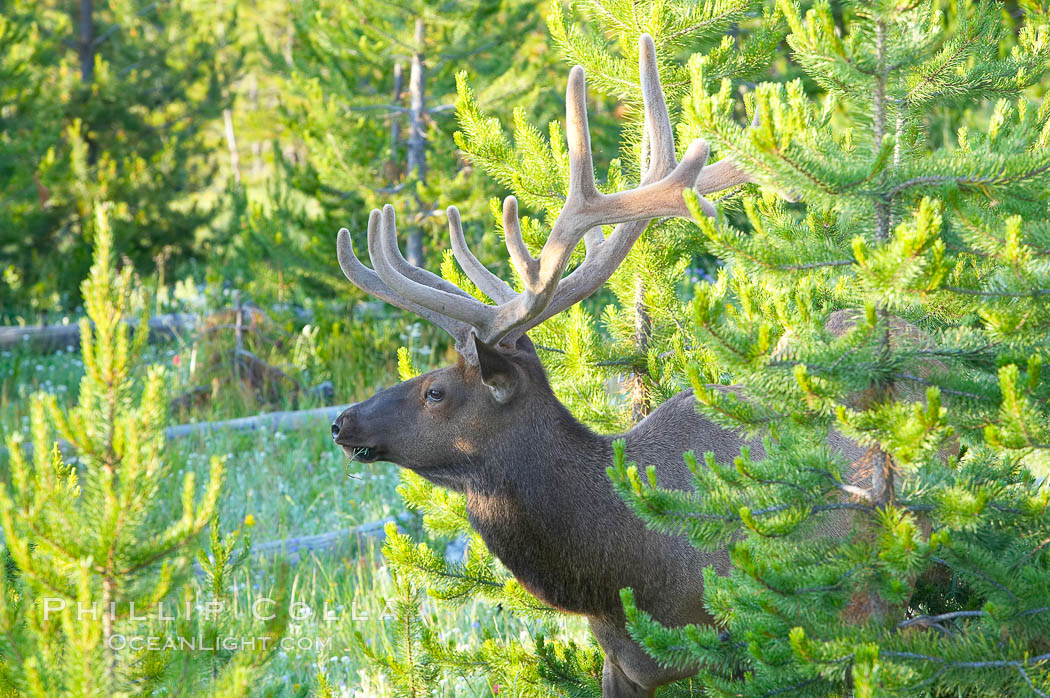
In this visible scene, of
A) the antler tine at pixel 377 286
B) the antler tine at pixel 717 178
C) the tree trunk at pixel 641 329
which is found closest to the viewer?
the antler tine at pixel 717 178

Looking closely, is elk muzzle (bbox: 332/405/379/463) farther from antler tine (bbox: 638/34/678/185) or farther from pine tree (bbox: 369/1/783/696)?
antler tine (bbox: 638/34/678/185)

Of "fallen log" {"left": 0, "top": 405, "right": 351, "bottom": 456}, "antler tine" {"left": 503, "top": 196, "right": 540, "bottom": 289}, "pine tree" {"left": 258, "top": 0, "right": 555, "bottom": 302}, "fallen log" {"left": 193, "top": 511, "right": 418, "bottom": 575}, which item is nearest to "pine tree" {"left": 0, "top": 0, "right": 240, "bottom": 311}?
"pine tree" {"left": 258, "top": 0, "right": 555, "bottom": 302}

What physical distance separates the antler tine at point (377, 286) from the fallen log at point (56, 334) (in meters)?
6.61

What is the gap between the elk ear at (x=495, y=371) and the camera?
3246 millimetres

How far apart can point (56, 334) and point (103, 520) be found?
359 inches

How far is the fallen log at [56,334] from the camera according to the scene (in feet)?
32.6

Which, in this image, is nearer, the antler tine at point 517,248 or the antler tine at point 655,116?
the antler tine at point 655,116

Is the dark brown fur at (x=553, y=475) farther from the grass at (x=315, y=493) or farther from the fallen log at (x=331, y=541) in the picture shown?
the fallen log at (x=331, y=541)

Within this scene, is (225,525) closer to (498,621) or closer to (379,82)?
(498,621)

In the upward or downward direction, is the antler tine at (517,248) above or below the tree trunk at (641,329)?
above

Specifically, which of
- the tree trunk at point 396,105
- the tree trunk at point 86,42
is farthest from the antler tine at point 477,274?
the tree trunk at point 86,42

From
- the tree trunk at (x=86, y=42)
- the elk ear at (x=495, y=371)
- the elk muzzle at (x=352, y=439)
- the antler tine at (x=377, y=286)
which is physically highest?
the tree trunk at (x=86, y=42)

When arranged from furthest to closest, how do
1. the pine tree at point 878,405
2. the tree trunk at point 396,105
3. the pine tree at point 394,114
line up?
the tree trunk at point 396,105 → the pine tree at point 394,114 → the pine tree at point 878,405

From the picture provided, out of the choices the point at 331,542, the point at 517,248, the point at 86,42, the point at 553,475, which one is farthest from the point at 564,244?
the point at 86,42
